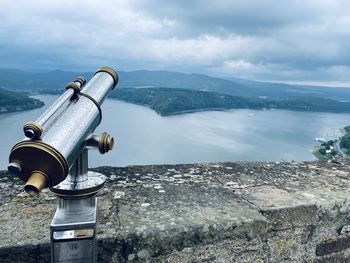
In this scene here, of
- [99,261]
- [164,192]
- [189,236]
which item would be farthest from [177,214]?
[99,261]

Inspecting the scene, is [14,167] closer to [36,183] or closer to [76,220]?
[36,183]

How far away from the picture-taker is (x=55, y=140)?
1123mm

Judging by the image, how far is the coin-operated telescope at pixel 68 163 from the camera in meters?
1.08

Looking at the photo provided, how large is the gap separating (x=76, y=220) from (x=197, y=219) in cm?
73

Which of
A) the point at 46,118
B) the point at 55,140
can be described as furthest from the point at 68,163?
the point at 46,118

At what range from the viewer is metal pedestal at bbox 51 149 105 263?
4.37ft

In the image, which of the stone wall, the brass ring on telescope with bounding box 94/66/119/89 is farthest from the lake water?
the brass ring on telescope with bounding box 94/66/119/89

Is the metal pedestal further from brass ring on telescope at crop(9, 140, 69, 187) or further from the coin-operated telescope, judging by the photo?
brass ring on telescope at crop(9, 140, 69, 187)

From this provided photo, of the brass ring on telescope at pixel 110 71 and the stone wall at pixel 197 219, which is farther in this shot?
the brass ring on telescope at pixel 110 71

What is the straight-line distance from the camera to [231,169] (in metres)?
2.76

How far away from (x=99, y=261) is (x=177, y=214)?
1.66ft

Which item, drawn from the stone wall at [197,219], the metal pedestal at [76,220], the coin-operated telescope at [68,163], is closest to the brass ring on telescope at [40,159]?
the coin-operated telescope at [68,163]

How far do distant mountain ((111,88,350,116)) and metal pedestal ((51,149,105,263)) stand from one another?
9945 centimetres

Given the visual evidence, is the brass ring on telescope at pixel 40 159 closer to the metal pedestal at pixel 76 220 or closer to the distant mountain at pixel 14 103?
the metal pedestal at pixel 76 220
